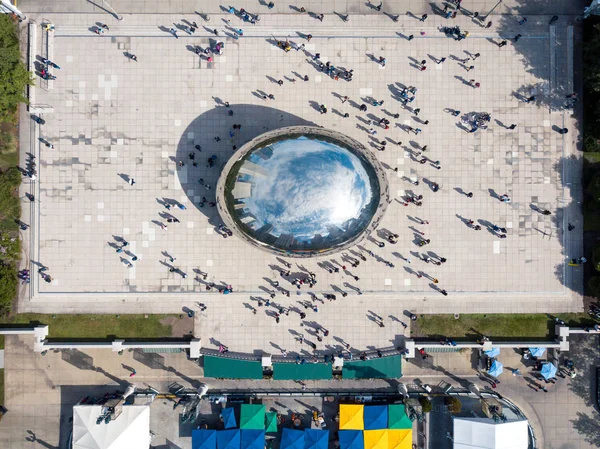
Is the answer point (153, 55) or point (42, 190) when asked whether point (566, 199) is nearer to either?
point (153, 55)

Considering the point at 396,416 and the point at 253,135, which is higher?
the point at 253,135

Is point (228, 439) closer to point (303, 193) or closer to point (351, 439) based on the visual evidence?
point (351, 439)

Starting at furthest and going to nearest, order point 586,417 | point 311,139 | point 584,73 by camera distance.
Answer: point 586,417 → point 584,73 → point 311,139

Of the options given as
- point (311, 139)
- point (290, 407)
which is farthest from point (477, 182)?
point (290, 407)

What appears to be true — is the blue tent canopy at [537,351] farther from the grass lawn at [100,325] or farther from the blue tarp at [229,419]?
the grass lawn at [100,325]

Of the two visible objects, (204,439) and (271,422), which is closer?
(204,439)

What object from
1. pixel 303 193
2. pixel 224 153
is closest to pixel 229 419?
pixel 303 193

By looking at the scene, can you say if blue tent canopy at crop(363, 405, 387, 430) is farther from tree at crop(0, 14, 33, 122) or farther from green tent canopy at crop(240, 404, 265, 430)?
tree at crop(0, 14, 33, 122)
